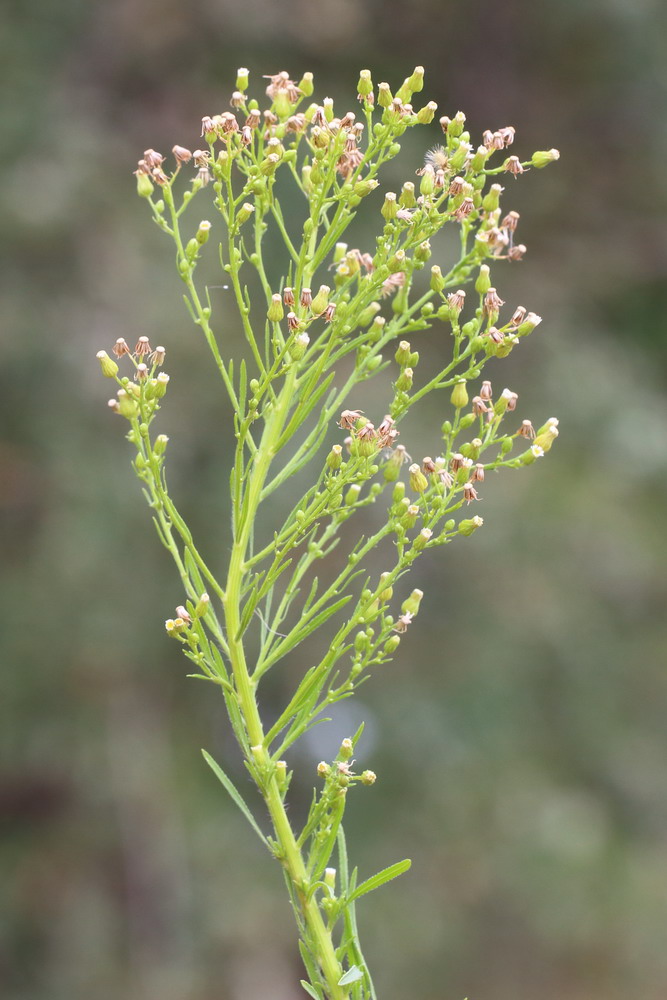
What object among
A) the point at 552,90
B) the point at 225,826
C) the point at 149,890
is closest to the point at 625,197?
the point at 552,90

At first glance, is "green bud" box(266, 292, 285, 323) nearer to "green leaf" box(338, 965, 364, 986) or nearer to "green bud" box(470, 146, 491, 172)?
"green bud" box(470, 146, 491, 172)

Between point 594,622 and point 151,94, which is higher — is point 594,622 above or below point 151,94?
below

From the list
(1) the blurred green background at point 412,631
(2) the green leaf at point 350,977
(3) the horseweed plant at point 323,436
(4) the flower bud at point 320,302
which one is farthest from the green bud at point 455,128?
(1) the blurred green background at point 412,631

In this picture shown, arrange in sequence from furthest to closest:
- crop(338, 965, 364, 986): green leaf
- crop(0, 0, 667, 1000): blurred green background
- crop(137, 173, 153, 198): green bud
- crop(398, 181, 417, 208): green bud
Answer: crop(0, 0, 667, 1000): blurred green background
crop(137, 173, 153, 198): green bud
crop(398, 181, 417, 208): green bud
crop(338, 965, 364, 986): green leaf

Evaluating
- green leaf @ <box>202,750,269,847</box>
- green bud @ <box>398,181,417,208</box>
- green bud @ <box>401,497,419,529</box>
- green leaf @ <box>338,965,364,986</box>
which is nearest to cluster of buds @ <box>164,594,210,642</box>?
green leaf @ <box>202,750,269,847</box>

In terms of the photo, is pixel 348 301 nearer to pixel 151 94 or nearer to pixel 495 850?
pixel 495 850
